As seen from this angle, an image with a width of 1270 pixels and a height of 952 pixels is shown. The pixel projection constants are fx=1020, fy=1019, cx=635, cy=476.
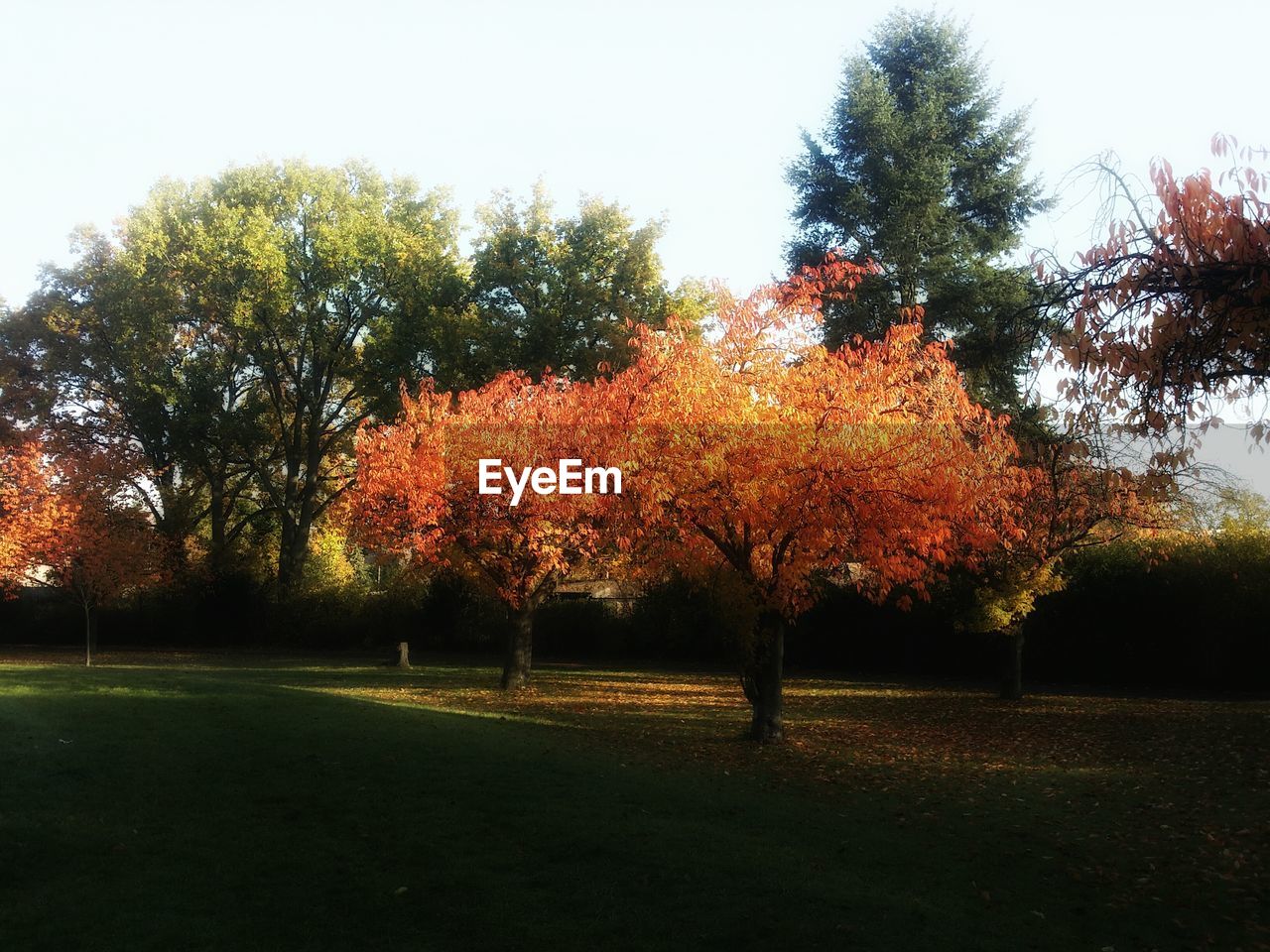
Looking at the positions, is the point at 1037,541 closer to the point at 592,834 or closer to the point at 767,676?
the point at 767,676

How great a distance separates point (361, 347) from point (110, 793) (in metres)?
31.4

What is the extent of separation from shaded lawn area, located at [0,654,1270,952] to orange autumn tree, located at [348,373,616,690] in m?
5.55

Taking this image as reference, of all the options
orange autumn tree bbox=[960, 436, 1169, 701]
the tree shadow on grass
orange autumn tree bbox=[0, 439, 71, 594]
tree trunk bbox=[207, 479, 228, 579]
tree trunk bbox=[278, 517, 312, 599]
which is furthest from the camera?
tree trunk bbox=[207, 479, 228, 579]

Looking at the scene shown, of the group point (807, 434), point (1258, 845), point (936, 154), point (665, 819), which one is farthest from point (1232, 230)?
point (936, 154)

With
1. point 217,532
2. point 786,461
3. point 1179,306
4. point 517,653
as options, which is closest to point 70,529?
point 217,532

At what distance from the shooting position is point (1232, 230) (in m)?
6.28

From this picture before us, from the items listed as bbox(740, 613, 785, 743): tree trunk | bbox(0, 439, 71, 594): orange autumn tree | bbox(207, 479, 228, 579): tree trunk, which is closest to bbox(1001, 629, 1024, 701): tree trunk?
bbox(740, 613, 785, 743): tree trunk

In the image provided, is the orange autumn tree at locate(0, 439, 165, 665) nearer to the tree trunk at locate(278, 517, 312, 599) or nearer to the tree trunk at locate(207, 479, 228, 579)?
the tree trunk at locate(207, 479, 228, 579)

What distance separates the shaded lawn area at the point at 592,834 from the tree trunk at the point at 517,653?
7289mm

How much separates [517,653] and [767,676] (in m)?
9.61

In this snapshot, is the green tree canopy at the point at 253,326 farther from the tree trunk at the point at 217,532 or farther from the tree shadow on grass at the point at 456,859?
the tree shadow on grass at the point at 456,859

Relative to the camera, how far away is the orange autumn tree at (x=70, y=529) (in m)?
28.7

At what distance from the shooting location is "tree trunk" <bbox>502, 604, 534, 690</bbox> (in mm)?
23688

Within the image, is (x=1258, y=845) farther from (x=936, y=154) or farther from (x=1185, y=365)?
(x=936, y=154)
